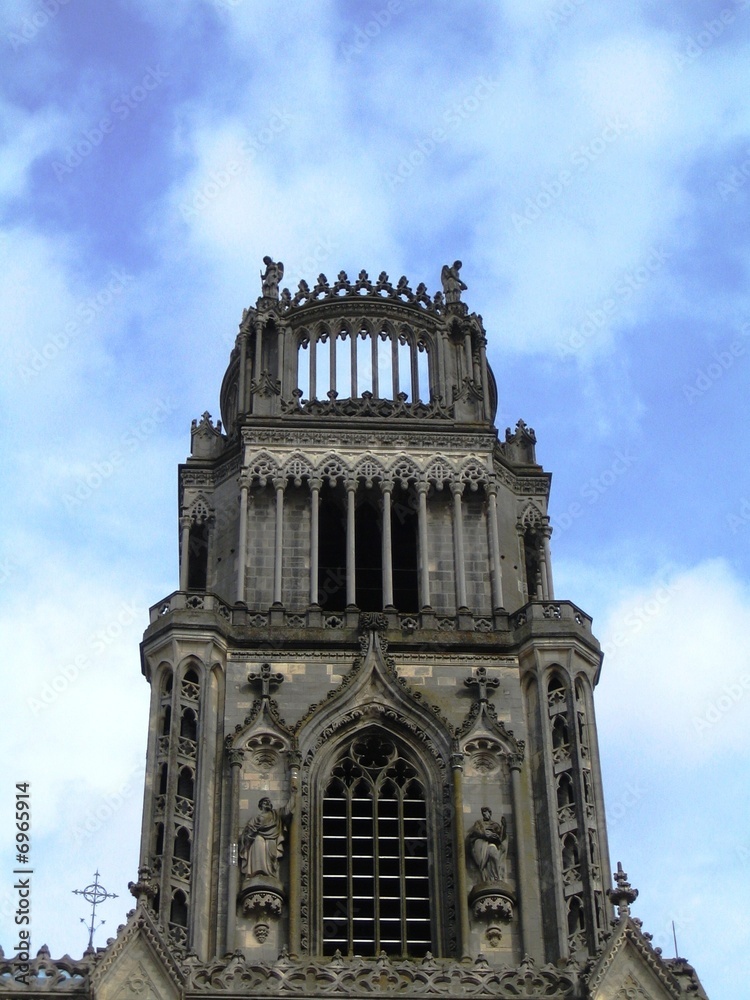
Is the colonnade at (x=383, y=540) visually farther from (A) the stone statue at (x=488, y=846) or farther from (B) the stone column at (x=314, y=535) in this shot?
(A) the stone statue at (x=488, y=846)

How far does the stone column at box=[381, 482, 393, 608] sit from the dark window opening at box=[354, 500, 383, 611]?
927 millimetres

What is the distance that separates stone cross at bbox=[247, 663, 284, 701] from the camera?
45.6 metres

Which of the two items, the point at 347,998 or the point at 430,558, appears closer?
the point at 347,998

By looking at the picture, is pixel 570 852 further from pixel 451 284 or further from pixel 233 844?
pixel 451 284

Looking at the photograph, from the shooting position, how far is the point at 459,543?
49.3 meters

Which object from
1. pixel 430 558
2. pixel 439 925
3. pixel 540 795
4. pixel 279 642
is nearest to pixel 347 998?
pixel 439 925

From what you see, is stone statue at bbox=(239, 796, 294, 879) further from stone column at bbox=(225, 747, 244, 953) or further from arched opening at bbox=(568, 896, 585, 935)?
arched opening at bbox=(568, 896, 585, 935)

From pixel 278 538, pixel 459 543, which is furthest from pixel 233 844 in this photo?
pixel 459 543

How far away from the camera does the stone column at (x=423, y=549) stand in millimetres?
48375

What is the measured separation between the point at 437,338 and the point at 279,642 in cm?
1097

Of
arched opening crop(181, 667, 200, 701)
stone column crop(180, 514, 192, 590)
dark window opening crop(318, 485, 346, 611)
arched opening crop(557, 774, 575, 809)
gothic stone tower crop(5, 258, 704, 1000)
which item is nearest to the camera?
gothic stone tower crop(5, 258, 704, 1000)

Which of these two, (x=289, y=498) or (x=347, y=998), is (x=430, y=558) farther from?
(x=347, y=998)

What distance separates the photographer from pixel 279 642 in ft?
153

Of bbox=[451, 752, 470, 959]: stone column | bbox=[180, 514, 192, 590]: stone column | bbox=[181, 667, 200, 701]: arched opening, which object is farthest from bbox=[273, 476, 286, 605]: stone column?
bbox=[451, 752, 470, 959]: stone column
